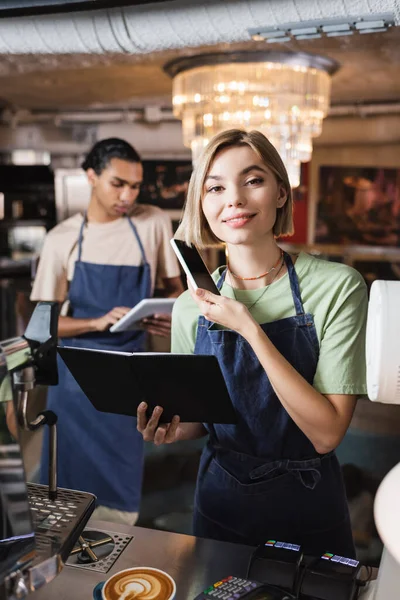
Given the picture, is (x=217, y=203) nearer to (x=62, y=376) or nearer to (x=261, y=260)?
(x=261, y=260)

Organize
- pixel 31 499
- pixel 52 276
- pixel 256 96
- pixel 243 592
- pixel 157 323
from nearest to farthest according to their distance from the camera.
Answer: pixel 243 592 → pixel 31 499 → pixel 157 323 → pixel 52 276 → pixel 256 96

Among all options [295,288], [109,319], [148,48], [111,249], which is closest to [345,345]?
[295,288]

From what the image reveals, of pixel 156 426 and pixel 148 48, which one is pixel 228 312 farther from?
pixel 148 48

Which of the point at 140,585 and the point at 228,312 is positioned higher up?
the point at 228,312

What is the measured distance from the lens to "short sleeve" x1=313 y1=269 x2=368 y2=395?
157cm

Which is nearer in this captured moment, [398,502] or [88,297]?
[398,502]

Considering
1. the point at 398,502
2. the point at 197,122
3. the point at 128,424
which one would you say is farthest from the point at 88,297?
the point at 398,502

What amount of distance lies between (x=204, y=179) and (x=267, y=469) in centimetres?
76

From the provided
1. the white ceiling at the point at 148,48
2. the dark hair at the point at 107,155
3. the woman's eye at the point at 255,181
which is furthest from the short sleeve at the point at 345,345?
the dark hair at the point at 107,155

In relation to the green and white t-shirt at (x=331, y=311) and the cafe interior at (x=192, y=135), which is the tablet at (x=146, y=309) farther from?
the green and white t-shirt at (x=331, y=311)

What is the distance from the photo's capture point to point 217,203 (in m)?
1.68

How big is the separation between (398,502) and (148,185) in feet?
8.66

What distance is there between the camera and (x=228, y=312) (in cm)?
153

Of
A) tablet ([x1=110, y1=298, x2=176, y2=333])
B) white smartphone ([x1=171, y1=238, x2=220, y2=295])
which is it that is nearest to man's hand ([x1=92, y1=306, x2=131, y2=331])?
tablet ([x1=110, y1=298, x2=176, y2=333])
